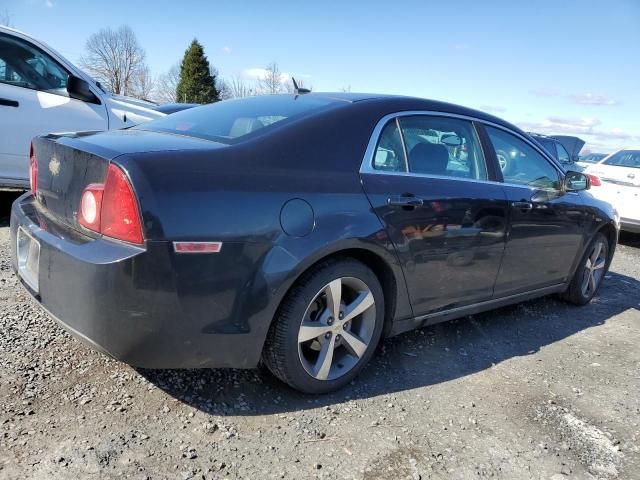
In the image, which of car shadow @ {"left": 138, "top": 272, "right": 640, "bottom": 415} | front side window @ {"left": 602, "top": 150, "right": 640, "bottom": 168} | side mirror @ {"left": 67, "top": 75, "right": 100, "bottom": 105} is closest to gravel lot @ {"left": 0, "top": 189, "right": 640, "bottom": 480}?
car shadow @ {"left": 138, "top": 272, "right": 640, "bottom": 415}

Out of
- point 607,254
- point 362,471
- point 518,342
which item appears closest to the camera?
point 362,471

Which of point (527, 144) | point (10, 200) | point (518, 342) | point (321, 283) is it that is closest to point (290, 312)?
point (321, 283)

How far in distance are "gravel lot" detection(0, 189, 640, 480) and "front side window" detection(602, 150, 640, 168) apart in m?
6.22

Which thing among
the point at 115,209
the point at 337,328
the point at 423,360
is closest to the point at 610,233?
the point at 423,360

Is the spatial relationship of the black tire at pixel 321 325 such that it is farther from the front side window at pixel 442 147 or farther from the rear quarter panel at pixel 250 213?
the front side window at pixel 442 147

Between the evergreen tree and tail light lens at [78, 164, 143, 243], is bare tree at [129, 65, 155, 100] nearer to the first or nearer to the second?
the evergreen tree

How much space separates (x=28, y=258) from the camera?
8.00 ft

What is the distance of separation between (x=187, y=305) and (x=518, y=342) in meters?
2.58

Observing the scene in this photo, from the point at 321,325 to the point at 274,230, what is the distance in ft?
1.96

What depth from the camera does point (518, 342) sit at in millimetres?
3664

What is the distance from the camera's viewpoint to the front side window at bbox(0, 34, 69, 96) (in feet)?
16.1

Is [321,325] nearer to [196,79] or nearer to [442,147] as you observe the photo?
[442,147]

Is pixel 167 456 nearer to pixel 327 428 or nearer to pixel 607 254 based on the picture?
pixel 327 428

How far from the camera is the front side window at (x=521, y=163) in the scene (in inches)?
138
